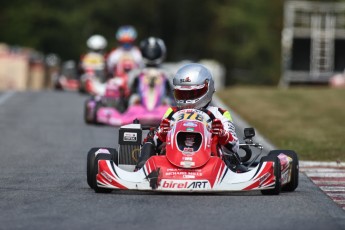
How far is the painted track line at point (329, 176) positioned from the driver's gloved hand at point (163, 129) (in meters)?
1.75

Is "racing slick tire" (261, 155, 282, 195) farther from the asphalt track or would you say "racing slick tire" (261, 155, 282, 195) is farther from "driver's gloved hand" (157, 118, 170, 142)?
"driver's gloved hand" (157, 118, 170, 142)

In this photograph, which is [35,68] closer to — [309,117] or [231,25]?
[309,117]

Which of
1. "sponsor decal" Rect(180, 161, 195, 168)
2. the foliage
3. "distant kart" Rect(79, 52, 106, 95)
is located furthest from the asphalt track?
the foliage

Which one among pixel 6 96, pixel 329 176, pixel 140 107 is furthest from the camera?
pixel 6 96

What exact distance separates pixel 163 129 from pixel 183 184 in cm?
92

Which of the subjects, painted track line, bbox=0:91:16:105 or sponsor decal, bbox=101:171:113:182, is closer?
sponsor decal, bbox=101:171:113:182

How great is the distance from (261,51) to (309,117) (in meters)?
56.5

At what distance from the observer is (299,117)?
1000 inches

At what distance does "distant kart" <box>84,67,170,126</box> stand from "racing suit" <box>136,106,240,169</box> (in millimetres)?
9186

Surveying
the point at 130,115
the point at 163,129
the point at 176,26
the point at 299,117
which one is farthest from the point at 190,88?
the point at 176,26

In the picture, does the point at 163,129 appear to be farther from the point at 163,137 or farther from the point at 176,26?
the point at 176,26

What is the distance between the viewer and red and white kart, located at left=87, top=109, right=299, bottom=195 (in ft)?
38.2

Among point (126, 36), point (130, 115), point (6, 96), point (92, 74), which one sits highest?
point (126, 36)

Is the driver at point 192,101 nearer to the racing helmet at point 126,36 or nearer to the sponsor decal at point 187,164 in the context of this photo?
the sponsor decal at point 187,164
